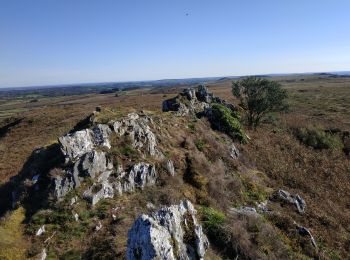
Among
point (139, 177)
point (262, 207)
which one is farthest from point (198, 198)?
point (262, 207)

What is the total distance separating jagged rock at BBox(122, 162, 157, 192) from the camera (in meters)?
21.5

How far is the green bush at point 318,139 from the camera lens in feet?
136

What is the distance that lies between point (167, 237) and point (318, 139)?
34.9 metres

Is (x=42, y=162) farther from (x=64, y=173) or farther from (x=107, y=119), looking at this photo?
(x=107, y=119)

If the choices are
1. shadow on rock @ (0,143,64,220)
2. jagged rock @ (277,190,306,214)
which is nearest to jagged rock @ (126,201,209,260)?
shadow on rock @ (0,143,64,220)

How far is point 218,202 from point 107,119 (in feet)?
36.7

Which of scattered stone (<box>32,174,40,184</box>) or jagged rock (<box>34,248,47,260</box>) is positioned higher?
scattered stone (<box>32,174,40,184</box>)

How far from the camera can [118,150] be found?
77.1 feet

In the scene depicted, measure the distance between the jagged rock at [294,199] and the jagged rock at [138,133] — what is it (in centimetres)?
1005

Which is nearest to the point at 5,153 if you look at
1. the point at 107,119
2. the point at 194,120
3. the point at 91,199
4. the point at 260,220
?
the point at 107,119

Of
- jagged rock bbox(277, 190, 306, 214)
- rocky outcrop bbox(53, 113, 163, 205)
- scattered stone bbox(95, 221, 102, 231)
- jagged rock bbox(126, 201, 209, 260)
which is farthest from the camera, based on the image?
jagged rock bbox(277, 190, 306, 214)

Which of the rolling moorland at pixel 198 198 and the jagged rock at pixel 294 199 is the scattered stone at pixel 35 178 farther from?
the jagged rock at pixel 294 199

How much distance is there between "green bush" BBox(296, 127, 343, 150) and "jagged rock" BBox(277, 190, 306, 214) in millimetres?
17461

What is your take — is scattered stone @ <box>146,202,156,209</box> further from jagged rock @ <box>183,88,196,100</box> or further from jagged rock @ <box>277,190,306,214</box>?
jagged rock @ <box>183,88,196,100</box>
